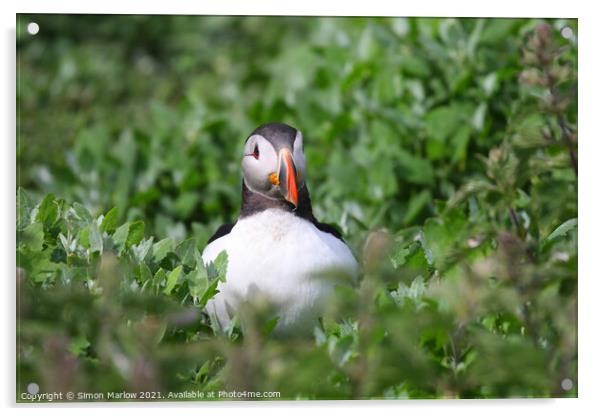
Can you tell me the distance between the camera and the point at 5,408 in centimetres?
297

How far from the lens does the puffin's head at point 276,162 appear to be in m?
3.17

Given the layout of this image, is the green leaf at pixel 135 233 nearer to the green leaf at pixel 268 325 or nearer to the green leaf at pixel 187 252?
the green leaf at pixel 187 252

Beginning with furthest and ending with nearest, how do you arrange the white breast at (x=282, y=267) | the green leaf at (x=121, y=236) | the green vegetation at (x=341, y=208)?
the green leaf at (x=121, y=236)
the white breast at (x=282, y=267)
the green vegetation at (x=341, y=208)

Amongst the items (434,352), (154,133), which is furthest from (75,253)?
(154,133)

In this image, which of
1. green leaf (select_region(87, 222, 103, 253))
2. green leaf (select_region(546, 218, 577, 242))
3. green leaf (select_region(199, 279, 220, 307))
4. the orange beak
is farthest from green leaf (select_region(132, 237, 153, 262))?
green leaf (select_region(546, 218, 577, 242))

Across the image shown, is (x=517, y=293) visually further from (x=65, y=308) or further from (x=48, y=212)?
(x=48, y=212)

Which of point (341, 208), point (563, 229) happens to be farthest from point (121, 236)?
point (341, 208)

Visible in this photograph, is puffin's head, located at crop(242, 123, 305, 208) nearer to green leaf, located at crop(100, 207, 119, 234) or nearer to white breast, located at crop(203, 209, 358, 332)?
white breast, located at crop(203, 209, 358, 332)

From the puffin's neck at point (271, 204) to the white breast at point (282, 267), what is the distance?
26 mm

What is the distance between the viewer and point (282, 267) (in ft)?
10.2

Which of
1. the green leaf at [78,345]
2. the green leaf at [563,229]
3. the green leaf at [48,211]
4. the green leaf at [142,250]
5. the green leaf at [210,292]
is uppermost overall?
the green leaf at [48,211]

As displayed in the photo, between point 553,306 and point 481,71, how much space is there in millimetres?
2898

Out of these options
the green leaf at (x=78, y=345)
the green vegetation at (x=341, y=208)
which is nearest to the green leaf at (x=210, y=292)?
the green vegetation at (x=341, y=208)

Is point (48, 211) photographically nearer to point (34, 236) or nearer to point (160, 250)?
point (34, 236)
